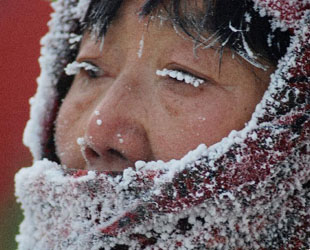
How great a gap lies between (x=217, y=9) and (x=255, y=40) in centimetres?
11

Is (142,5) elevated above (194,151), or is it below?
above

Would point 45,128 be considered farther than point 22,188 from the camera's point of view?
Yes

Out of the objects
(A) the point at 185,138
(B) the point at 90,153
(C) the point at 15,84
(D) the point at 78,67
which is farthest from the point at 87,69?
(C) the point at 15,84

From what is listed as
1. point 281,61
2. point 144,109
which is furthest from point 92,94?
point 281,61

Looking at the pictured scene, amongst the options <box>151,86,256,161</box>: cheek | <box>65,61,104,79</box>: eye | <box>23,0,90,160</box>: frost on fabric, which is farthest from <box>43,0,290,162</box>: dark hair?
<box>23,0,90,160</box>: frost on fabric

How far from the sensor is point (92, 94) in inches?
53.2

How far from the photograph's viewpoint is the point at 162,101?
3.88ft

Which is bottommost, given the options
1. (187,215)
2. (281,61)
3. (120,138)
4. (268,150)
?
(187,215)

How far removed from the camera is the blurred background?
7.95 ft

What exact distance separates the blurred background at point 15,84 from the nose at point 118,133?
1.34 m

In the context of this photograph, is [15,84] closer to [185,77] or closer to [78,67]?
[78,67]

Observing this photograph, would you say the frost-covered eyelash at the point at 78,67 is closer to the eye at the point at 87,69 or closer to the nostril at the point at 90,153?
the eye at the point at 87,69

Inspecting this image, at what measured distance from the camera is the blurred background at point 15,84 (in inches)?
95.3

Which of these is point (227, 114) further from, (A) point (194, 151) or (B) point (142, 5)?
(B) point (142, 5)
